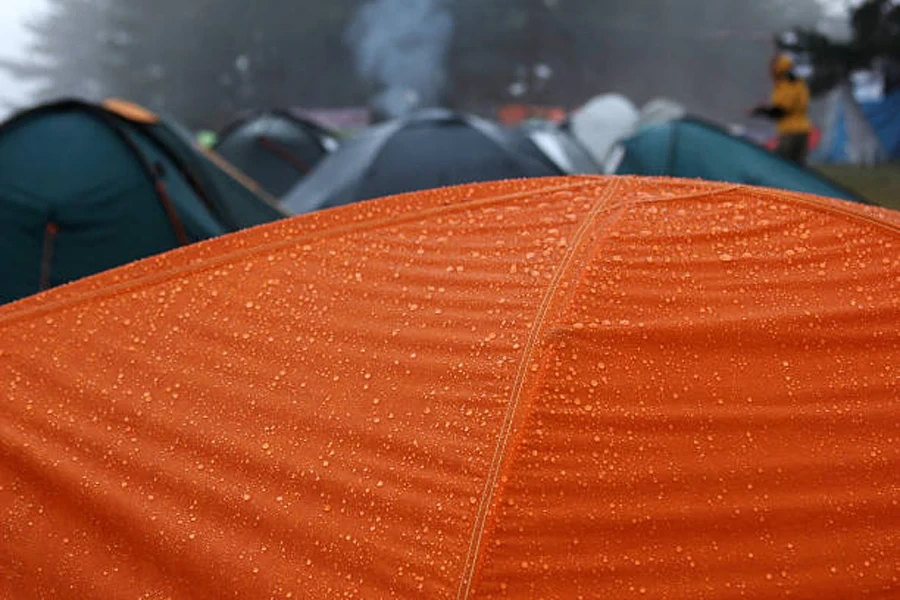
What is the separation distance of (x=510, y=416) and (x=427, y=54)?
28476 millimetres

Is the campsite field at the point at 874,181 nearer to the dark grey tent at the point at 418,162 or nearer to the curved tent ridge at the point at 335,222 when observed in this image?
the dark grey tent at the point at 418,162

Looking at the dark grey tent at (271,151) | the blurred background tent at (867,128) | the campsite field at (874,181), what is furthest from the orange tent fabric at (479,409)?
the blurred background tent at (867,128)

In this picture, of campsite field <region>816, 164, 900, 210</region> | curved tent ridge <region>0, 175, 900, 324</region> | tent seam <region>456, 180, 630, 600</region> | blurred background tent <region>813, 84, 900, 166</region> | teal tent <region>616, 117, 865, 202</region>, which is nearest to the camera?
tent seam <region>456, 180, 630, 600</region>

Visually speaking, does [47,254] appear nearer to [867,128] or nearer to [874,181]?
[874,181]

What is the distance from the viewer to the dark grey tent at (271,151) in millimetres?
6387

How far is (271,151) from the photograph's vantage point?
21.2 feet

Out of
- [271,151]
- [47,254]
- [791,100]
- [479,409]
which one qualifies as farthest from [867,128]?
[479,409]

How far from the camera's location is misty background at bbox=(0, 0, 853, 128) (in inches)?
1107

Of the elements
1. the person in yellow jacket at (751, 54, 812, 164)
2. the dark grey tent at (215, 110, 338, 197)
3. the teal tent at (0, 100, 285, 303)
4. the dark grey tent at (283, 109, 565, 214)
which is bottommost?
the teal tent at (0, 100, 285, 303)

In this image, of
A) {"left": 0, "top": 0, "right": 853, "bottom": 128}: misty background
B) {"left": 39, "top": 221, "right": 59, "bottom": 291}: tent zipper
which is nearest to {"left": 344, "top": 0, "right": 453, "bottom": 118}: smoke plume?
{"left": 0, "top": 0, "right": 853, "bottom": 128}: misty background

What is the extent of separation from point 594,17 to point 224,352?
33714 mm

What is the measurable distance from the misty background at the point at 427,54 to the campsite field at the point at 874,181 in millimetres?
15652

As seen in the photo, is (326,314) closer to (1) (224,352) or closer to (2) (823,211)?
(1) (224,352)

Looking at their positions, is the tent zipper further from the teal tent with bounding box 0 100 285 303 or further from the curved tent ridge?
the curved tent ridge
